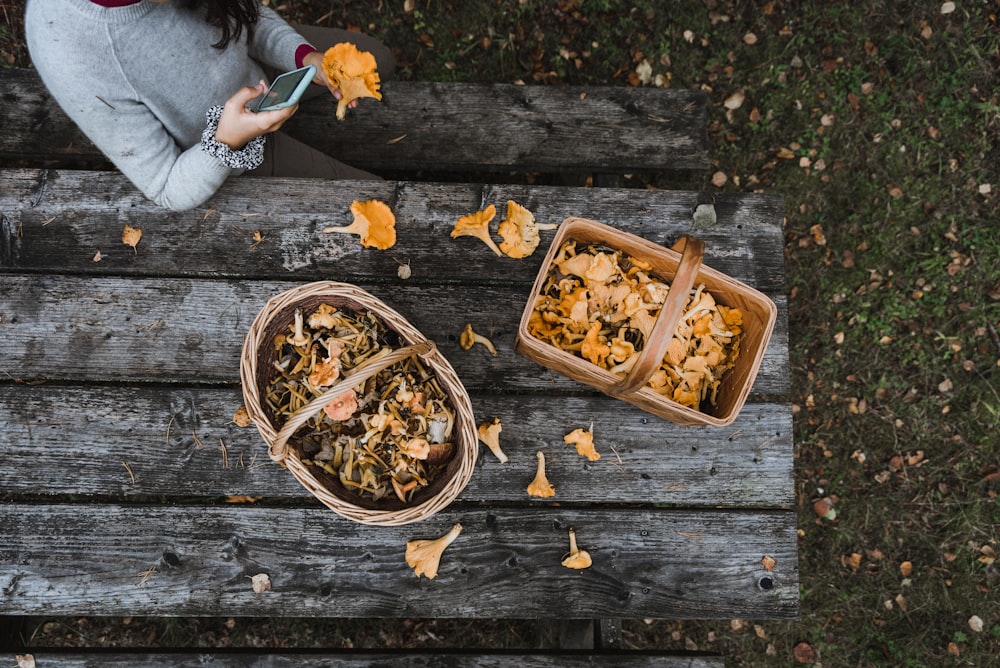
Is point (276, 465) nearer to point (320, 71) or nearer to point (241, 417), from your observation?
point (241, 417)

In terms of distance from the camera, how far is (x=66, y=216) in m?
1.88

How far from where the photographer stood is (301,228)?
192 cm

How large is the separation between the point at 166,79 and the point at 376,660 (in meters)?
1.78

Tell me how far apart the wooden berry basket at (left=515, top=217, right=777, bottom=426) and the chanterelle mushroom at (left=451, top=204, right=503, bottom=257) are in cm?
26

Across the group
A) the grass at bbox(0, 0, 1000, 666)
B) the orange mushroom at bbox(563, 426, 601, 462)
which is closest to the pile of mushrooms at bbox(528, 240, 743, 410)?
the orange mushroom at bbox(563, 426, 601, 462)

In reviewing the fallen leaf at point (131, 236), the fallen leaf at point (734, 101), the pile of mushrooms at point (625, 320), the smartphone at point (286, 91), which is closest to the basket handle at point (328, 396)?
the pile of mushrooms at point (625, 320)

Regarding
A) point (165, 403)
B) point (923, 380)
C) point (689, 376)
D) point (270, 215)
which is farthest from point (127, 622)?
point (923, 380)

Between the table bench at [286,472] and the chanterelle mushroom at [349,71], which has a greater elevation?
the chanterelle mushroom at [349,71]

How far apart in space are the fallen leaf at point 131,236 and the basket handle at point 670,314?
151 centimetres

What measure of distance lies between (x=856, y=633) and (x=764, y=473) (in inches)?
59.9

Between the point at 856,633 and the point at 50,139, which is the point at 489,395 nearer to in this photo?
the point at 50,139

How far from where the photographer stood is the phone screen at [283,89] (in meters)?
1.60

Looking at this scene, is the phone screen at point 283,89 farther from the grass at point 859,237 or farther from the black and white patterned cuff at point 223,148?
the grass at point 859,237

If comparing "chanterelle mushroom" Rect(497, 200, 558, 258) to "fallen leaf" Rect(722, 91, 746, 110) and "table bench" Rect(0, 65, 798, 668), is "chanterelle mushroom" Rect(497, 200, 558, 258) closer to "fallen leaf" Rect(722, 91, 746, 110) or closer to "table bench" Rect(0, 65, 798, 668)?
"table bench" Rect(0, 65, 798, 668)
